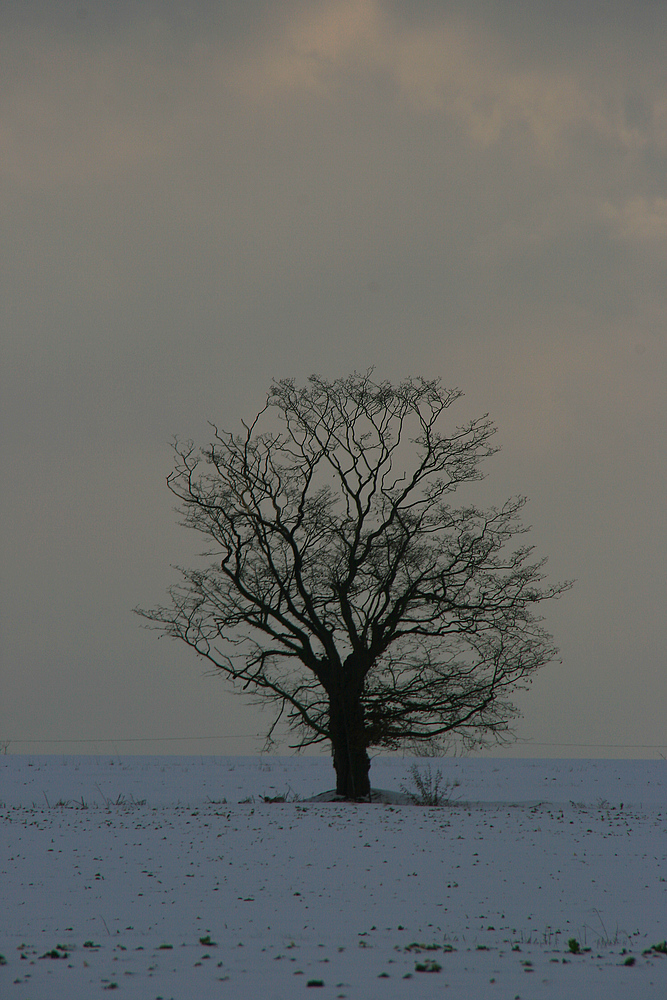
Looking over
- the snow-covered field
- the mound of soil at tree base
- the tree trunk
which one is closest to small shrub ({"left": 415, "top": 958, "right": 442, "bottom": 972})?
the snow-covered field

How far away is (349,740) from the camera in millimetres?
22234

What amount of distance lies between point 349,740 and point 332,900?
10515mm

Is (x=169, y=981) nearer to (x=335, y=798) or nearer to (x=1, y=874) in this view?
(x=1, y=874)

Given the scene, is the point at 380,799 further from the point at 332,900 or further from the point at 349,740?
the point at 332,900

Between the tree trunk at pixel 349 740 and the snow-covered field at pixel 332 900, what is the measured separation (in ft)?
4.57

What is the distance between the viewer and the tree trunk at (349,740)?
73.3 ft

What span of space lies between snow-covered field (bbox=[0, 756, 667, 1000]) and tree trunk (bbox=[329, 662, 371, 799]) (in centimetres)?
139

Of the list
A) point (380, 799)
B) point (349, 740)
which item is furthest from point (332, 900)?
point (380, 799)

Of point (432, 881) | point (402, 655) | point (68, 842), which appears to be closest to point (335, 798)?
point (402, 655)

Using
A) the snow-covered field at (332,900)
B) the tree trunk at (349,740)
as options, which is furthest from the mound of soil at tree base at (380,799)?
the snow-covered field at (332,900)

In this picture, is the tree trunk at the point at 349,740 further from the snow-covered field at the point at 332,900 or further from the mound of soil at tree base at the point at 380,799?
the snow-covered field at the point at 332,900

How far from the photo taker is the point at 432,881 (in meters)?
13.0

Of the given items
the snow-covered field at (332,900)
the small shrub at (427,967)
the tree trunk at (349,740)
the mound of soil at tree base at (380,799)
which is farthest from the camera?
the tree trunk at (349,740)

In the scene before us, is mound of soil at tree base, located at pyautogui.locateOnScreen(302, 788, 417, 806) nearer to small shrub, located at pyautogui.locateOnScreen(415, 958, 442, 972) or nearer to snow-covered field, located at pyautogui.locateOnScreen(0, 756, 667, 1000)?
snow-covered field, located at pyautogui.locateOnScreen(0, 756, 667, 1000)
